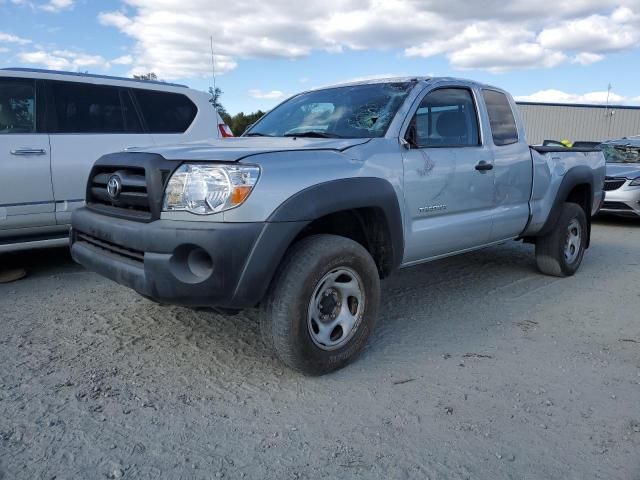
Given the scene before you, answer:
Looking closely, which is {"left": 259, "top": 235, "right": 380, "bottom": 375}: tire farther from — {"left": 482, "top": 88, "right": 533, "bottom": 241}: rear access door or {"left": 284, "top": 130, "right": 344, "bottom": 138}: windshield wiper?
{"left": 482, "top": 88, "right": 533, "bottom": 241}: rear access door

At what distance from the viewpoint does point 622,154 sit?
1044 centimetres

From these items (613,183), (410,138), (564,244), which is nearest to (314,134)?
(410,138)

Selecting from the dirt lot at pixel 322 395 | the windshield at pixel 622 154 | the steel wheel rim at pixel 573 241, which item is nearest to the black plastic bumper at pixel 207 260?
the dirt lot at pixel 322 395

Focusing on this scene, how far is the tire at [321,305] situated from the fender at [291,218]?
0.41 feet

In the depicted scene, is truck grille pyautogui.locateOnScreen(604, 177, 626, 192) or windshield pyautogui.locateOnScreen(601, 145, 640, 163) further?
windshield pyautogui.locateOnScreen(601, 145, 640, 163)

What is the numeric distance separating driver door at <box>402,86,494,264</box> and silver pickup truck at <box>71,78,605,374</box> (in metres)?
0.01

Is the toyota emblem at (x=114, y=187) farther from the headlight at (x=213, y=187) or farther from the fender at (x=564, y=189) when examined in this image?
the fender at (x=564, y=189)

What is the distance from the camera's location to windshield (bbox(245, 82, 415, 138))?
3762 millimetres

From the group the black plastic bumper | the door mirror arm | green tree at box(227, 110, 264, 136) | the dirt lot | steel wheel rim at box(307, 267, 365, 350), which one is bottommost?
the dirt lot

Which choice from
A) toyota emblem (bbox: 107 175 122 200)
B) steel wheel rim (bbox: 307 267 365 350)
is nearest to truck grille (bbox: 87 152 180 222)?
toyota emblem (bbox: 107 175 122 200)

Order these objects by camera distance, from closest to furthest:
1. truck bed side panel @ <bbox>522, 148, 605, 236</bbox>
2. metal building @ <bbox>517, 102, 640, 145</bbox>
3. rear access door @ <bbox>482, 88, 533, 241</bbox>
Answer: rear access door @ <bbox>482, 88, 533, 241</bbox>
truck bed side panel @ <bbox>522, 148, 605, 236</bbox>
metal building @ <bbox>517, 102, 640, 145</bbox>

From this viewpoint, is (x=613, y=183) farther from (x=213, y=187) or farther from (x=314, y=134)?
(x=213, y=187)

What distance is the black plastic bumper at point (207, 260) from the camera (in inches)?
107

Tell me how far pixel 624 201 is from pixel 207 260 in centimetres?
859
